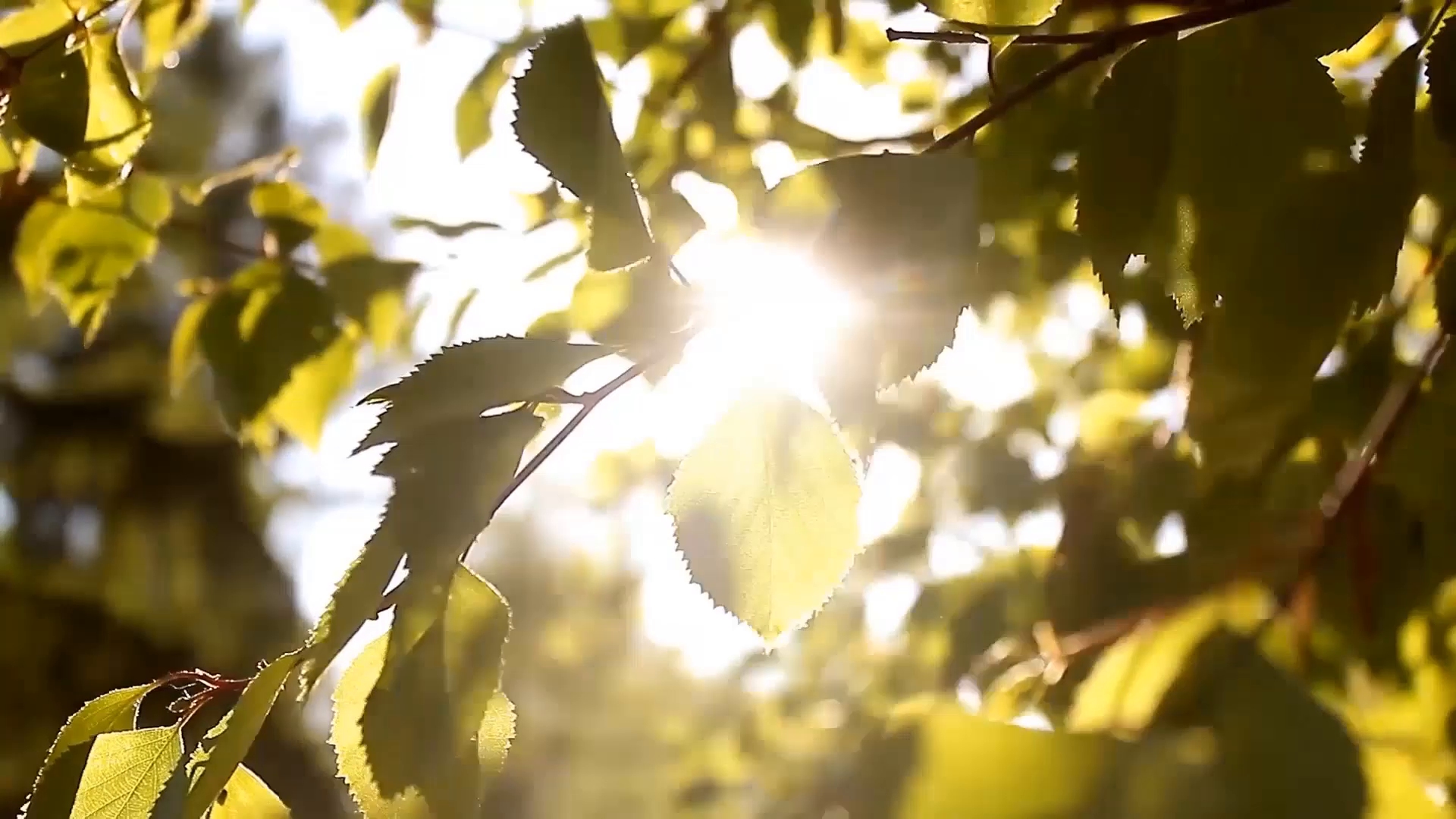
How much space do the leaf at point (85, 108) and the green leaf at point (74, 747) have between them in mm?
299

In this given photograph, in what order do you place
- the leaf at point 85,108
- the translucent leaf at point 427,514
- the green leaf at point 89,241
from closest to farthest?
the translucent leaf at point 427,514 < the leaf at point 85,108 < the green leaf at point 89,241

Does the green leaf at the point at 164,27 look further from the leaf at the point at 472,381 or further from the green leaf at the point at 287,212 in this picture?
the leaf at the point at 472,381

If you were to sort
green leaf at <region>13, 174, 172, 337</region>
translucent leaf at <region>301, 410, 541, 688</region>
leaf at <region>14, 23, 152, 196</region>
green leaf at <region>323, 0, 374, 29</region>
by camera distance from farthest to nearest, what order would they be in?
green leaf at <region>323, 0, 374, 29</region> < green leaf at <region>13, 174, 172, 337</region> < leaf at <region>14, 23, 152, 196</region> < translucent leaf at <region>301, 410, 541, 688</region>

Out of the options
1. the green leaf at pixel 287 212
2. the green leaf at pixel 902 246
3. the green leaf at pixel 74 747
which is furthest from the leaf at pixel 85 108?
the green leaf at pixel 902 246

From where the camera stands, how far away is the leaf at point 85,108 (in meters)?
0.56

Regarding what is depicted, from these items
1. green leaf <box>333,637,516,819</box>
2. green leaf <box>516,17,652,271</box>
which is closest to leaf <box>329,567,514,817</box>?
green leaf <box>333,637,516,819</box>

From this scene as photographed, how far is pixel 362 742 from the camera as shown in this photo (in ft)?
1.23

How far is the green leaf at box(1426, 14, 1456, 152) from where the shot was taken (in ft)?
1.39

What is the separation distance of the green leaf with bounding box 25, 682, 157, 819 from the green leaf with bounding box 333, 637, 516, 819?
8 cm

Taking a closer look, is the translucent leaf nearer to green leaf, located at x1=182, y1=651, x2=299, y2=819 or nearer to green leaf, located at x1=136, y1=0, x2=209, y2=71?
green leaf, located at x1=182, y1=651, x2=299, y2=819

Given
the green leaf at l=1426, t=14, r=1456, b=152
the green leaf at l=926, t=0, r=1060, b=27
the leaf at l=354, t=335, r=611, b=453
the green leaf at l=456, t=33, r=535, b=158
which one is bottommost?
the green leaf at l=456, t=33, r=535, b=158

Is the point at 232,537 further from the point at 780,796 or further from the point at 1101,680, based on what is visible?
the point at 1101,680

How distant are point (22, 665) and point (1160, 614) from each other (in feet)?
16.8

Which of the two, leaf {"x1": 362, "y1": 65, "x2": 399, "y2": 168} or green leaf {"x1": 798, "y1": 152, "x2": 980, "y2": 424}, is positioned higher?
green leaf {"x1": 798, "y1": 152, "x2": 980, "y2": 424}
